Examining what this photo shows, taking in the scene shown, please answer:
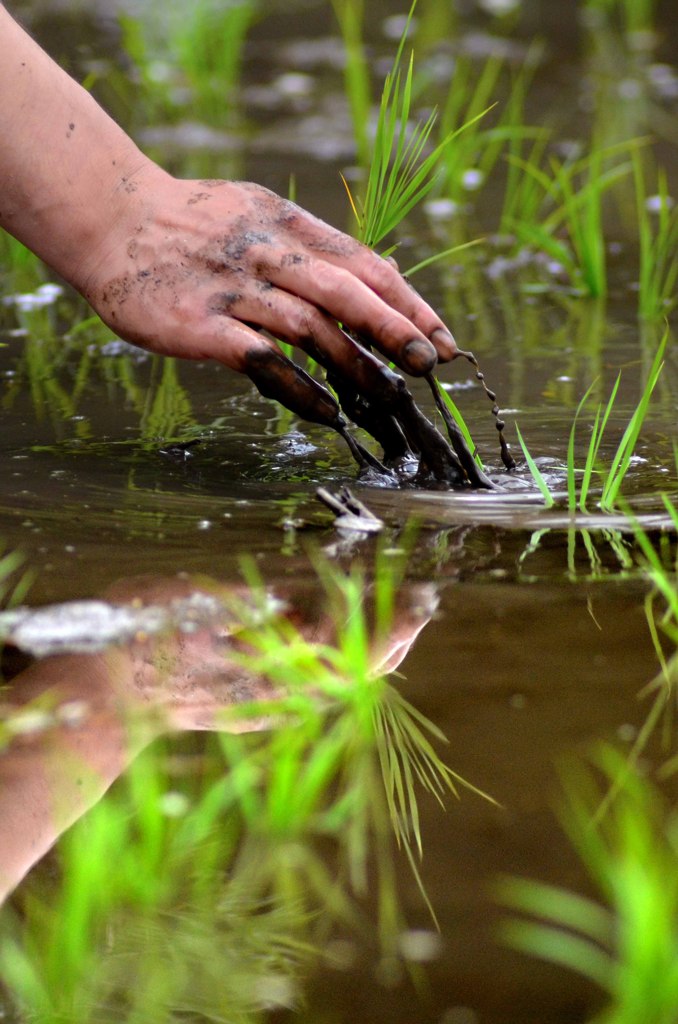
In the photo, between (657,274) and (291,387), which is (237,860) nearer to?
(291,387)

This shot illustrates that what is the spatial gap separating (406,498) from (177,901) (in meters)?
0.85

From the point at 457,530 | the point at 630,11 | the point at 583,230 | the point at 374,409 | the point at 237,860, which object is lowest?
the point at 237,860

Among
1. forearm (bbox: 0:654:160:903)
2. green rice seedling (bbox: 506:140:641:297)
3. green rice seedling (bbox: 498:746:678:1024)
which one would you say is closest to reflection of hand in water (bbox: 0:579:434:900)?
forearm (bbox: 0:654:160:903)

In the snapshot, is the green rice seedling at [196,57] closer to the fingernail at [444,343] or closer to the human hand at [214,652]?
the fingernail at [444,343]

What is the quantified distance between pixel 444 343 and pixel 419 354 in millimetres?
98

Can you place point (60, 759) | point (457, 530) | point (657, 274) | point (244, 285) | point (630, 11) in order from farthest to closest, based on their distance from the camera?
point (630, 11), point (657, 274), point (244, 285), point (457, 530), point (60, 759)

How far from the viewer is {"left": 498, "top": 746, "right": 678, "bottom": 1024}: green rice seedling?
776 millimetres

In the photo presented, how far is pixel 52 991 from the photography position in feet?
2.72

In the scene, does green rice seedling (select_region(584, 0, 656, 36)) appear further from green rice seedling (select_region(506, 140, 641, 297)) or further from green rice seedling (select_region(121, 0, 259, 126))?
green rice seedling (select_region(506, 140, 641, 297))

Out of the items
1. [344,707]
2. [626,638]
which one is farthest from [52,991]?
[626,638]

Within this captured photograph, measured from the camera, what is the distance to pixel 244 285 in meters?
1.70

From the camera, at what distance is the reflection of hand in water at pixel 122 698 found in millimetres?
1012

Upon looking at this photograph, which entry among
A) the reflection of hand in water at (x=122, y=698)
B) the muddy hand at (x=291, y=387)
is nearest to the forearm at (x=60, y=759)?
the reflection of hand in water at (x=122, y=698)

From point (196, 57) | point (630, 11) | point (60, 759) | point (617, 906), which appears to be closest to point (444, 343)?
point (60, 759)
